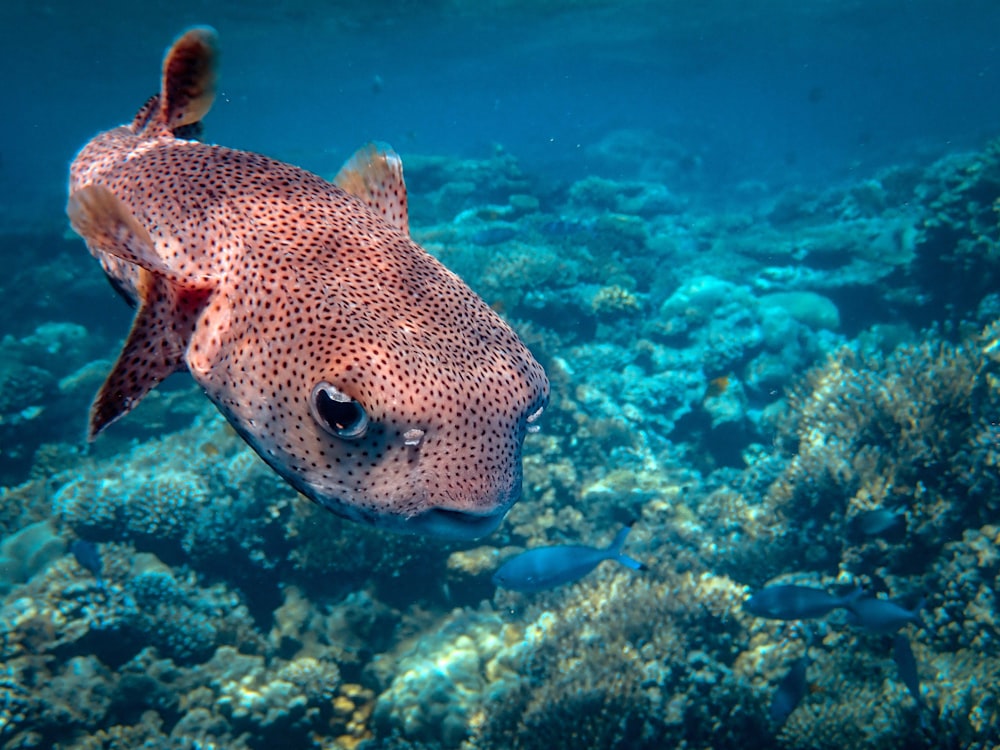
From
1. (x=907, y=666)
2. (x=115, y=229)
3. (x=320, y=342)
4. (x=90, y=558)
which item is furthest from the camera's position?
(x=90, y=558)

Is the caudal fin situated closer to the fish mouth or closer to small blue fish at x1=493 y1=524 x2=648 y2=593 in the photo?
the fish mouth

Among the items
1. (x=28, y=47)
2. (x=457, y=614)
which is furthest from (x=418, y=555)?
(x=28, y=47)

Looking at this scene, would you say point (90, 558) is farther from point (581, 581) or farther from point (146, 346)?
point (146, 346)

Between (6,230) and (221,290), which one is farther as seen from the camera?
(6,230)

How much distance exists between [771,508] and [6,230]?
25.3 metres

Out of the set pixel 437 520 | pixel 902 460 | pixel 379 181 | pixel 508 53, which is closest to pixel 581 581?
pixel 902 460

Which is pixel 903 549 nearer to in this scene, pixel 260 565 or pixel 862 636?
pixel 862 636

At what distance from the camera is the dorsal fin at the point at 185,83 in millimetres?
2707

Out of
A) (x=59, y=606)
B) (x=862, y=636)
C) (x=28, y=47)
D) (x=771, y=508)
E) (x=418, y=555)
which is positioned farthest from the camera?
(x=28, y=47)

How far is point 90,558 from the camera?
642 centimetres

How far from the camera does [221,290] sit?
5.87 feet

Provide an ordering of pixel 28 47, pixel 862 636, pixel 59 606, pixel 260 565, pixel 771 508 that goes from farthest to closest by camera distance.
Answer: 1. pixel 28 47
2. pixel 771 508
3. pixel 260 565
4. pixel 59 606
5. pixel 862 636

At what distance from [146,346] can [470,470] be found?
4.06 ft

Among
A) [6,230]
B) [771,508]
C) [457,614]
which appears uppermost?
[6,230]
